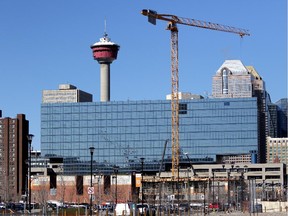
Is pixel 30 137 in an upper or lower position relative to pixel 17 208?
upper

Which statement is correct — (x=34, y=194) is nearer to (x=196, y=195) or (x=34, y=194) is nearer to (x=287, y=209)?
(x=196, y=195)

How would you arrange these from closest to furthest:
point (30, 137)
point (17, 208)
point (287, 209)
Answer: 1. point (30, 137)
2. point (287, 209)
3. point (17, 208)

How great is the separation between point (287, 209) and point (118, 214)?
28.0 meters

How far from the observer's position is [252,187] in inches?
4158

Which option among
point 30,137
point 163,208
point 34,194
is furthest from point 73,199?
point 30,137

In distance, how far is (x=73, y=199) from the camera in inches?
7648

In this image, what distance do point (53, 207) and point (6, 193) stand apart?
43082 millimetres

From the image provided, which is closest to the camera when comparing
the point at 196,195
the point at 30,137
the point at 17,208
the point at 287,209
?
the point at 30,137

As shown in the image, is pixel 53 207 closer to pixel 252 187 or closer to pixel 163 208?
pixel 163 208

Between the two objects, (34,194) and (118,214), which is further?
(34,194)

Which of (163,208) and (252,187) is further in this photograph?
(163,208)

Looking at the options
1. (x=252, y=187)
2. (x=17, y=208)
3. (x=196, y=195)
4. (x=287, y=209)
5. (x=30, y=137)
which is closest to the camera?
(x=30, y=137)

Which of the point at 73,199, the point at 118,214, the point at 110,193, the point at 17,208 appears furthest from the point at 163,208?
the point at 73,199

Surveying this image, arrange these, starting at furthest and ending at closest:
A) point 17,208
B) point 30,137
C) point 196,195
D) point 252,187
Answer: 1. point 196,195
2. point 17,208
3. point 252,187
4. point 30,137
